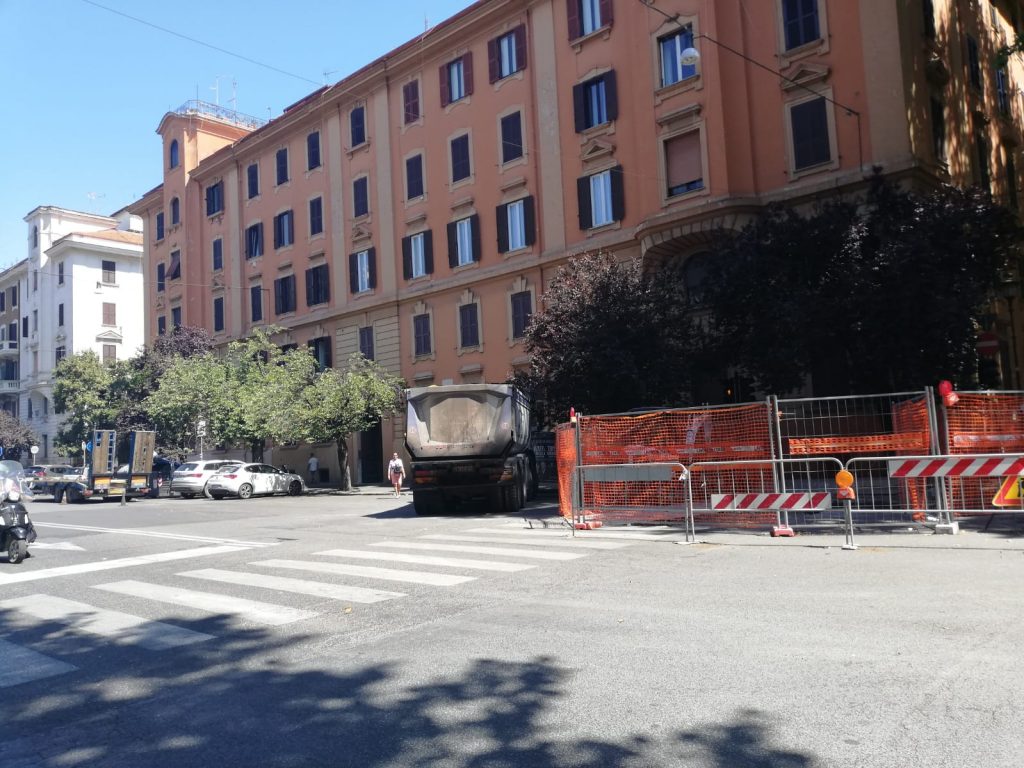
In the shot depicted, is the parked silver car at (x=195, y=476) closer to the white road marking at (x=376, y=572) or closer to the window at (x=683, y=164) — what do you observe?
the window at (x=683, y=164)

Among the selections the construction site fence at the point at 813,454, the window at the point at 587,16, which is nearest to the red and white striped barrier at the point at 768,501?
the construction site fence at the point at 813,454

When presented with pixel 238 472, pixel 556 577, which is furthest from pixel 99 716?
pixel 238 472

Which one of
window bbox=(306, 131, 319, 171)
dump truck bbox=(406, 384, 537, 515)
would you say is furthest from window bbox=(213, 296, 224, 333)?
dump truck bbox=(406, 384, 537, 515)

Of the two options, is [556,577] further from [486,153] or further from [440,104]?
[440,104]

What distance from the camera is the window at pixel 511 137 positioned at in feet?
96.5

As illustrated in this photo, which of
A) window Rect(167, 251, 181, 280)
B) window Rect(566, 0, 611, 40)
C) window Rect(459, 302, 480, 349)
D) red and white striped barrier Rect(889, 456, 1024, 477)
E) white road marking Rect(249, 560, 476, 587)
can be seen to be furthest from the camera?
window Rect(167, 251, 181, 280)

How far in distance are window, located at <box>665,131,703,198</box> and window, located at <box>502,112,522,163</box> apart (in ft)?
22.2

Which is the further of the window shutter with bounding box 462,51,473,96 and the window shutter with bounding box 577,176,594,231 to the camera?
the window shutter with bounding box 462,51,473,96

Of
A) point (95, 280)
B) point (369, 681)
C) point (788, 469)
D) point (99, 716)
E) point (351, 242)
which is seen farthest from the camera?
point (95, 280)

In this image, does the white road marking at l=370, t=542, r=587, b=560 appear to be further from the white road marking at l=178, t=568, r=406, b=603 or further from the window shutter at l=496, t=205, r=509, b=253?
the window shutter at l=496, t=205, r=509, b=253

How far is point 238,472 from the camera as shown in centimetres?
2894

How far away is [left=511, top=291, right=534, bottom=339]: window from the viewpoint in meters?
29.0

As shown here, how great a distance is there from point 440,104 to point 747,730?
31114 mm

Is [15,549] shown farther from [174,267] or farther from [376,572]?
[174,267]
